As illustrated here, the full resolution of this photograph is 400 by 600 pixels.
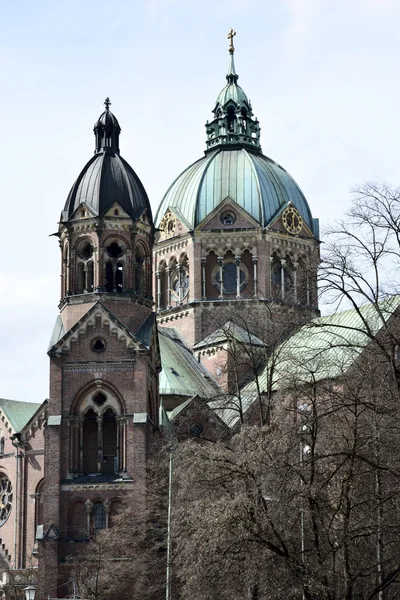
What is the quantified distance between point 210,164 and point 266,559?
46386mm

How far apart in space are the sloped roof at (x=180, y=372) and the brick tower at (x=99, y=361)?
731 cm

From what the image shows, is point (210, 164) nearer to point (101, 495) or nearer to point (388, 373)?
point (101, 495)

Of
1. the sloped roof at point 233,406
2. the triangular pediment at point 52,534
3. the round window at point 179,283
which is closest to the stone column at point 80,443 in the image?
the triangular pediment at point 52,534

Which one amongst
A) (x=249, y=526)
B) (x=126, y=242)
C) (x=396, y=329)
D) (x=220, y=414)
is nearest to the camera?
(x=249, y=526)

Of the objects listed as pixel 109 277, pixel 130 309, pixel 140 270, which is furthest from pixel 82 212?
pixel 130 309

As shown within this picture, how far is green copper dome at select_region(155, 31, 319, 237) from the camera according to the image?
75.8 meters

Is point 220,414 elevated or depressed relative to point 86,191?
depressed

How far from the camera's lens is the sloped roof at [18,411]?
2869 inches

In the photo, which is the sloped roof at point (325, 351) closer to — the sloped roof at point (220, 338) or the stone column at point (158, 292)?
the sloped roof at point (220, 338)

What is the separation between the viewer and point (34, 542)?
6788cm

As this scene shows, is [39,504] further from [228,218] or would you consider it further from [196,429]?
[228,218]

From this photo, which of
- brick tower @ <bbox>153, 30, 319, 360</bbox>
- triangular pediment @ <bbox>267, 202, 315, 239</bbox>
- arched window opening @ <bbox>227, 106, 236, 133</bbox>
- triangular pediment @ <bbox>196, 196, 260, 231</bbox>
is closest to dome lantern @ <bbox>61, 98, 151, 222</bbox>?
brick tower @ <bbox>153, 30, 319, 360</bbox>

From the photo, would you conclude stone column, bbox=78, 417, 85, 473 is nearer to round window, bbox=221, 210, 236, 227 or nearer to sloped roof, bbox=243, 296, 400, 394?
sloped roof, bbox=243, 296, 400, 394

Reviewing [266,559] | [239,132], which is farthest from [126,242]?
[266,559]
